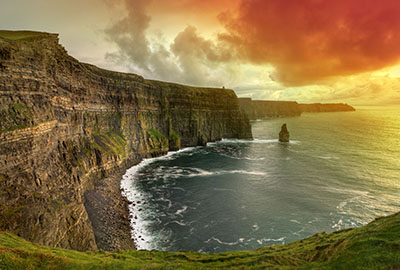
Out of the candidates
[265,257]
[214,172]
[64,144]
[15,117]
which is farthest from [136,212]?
[214,172]

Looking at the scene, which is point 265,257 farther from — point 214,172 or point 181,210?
point 214,172

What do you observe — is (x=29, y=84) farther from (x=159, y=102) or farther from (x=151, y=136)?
(x=159, y=102)

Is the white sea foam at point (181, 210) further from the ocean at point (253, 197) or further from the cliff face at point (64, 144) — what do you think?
the cliff face at point (64, 144)

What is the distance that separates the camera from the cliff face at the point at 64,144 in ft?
79.8

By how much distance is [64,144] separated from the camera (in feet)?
135

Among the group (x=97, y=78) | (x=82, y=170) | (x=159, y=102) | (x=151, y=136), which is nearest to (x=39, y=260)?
(x=82, y=170)

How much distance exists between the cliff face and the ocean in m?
6.31

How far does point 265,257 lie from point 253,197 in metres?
31.4

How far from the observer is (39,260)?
16.6m

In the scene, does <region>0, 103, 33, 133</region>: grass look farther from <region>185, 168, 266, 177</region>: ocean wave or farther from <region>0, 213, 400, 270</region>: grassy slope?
<region>185, 168, 266, 177</region>: ocean wave

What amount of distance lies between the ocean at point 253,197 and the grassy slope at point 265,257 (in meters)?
12.1

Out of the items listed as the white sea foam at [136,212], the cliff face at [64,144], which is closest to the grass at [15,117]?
the cliff face at [64,144]

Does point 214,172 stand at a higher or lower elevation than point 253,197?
higher

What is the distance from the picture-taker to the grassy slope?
15.3 meters
